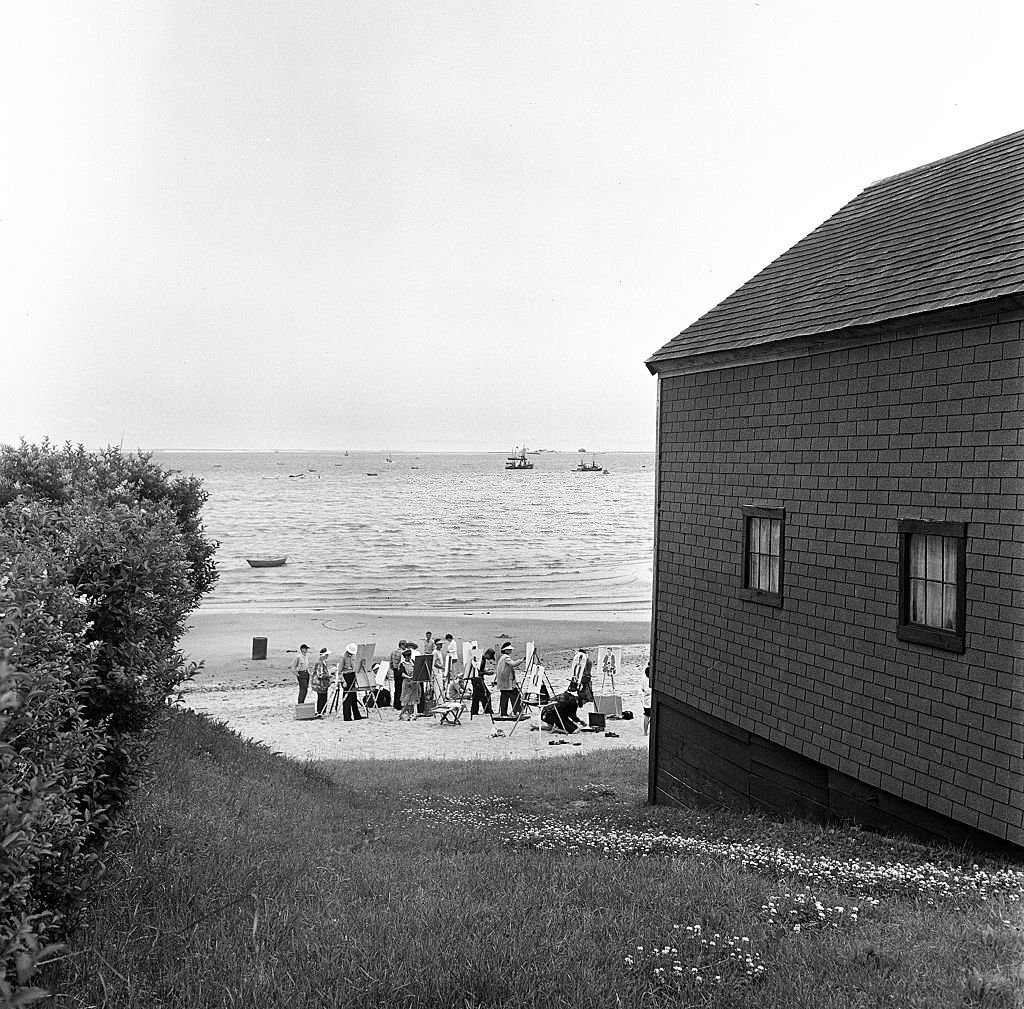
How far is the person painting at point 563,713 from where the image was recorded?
85.1 feet

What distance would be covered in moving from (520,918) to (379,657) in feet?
110

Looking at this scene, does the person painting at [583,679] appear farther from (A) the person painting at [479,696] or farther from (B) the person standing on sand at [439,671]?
(B) the person standing on sand at [439,671]

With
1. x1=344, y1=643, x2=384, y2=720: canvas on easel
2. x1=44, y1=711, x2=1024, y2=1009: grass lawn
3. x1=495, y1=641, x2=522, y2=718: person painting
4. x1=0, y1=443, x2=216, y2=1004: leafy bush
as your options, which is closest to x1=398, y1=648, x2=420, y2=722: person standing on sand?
x1=344, y1=643, x2=384, y2=720: canvas on easel

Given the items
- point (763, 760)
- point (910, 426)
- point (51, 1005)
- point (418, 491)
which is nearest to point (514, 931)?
point (51, 1005)

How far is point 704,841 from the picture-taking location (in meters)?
11.0

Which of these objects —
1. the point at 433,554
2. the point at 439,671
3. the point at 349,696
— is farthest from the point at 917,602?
the point at 433,554

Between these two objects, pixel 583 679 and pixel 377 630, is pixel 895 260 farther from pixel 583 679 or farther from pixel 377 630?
pixel 377 630

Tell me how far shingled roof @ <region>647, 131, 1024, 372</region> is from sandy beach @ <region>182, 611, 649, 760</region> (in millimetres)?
9604

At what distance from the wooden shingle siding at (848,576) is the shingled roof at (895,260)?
0.44m

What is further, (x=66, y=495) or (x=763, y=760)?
(x=66, y=495)

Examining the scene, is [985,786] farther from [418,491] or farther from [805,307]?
[418,491]

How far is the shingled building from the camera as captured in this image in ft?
32.5

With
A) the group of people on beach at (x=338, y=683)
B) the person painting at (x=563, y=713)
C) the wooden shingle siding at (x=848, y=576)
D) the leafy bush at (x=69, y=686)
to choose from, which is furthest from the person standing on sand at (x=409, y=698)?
the leafy bush at (x=69, y=686)

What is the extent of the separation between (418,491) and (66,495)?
6544 inches
